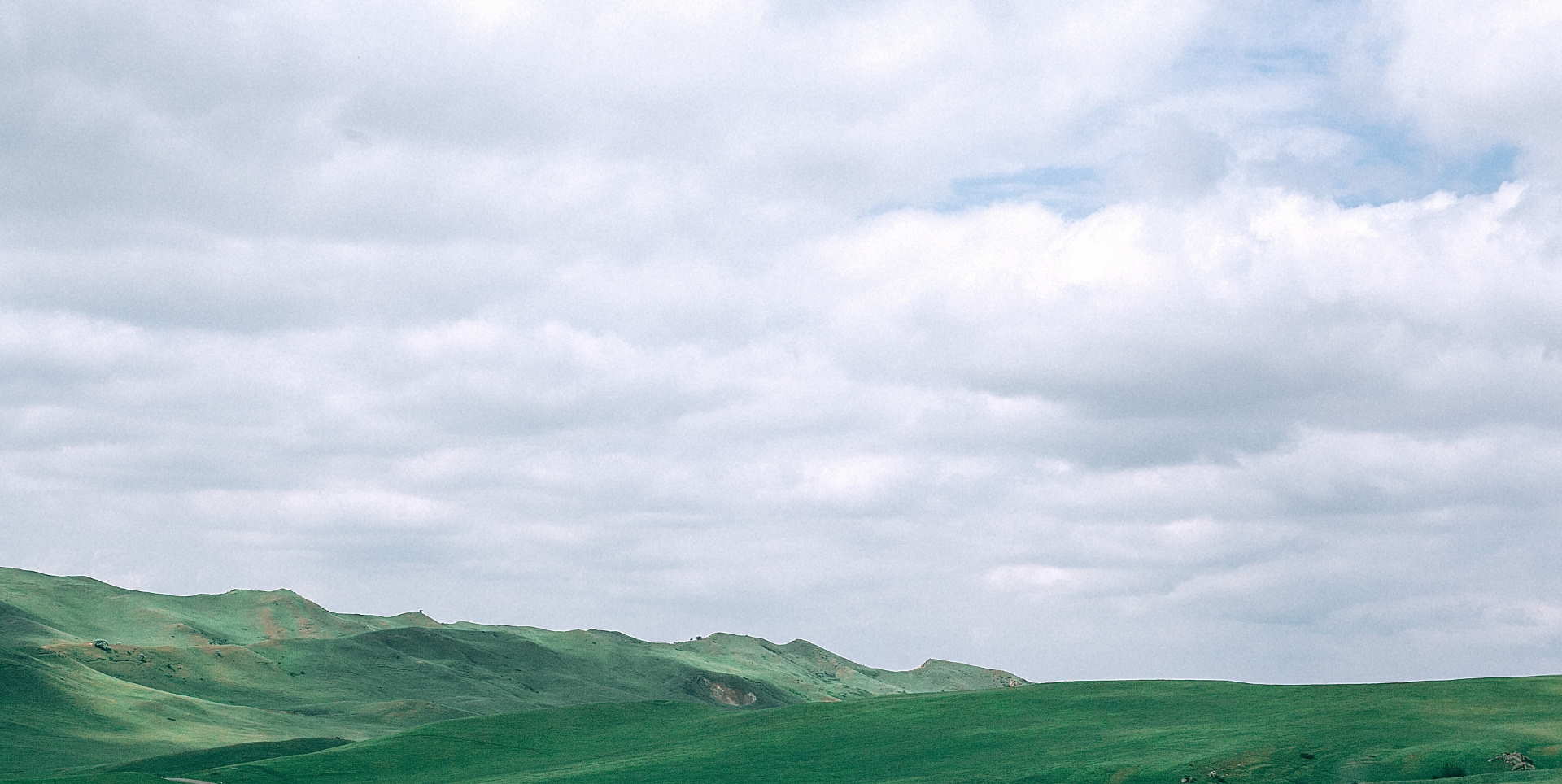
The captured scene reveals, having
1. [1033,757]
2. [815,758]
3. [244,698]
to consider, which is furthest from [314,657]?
[1033,757]

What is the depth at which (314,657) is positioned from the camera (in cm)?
18925

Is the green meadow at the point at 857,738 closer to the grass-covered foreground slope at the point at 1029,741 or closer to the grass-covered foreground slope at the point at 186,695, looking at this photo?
the grass-covered foreground slope at the point at 1029,741

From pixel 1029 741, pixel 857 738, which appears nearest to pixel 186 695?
pixel 857 738

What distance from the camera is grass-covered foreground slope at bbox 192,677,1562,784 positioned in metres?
67.7

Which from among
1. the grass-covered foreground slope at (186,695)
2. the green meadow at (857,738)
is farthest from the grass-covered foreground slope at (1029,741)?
the grass-covered foreground slope at (186,695)

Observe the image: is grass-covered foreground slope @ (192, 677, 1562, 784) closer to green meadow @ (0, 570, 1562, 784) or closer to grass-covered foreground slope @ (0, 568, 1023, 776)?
green meadow @ (0, 570, 1562, 784)

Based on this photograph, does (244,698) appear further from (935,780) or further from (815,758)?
→ (935,780)

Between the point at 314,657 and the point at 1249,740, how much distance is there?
145170mm

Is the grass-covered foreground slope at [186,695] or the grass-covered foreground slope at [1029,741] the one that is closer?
the grass-covered foreground slope at [1029,741]

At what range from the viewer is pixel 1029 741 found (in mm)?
84438

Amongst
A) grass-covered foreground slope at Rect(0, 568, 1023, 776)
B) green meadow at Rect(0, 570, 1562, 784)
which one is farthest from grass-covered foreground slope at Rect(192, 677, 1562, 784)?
grass-covered foreground slope at Rect(0, 568, 1023, 776)

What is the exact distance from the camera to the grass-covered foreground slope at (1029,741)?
67.7 meters

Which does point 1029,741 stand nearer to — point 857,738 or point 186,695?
point 857,738

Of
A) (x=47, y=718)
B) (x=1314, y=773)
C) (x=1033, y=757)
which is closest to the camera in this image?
(x=1314, y=773)
